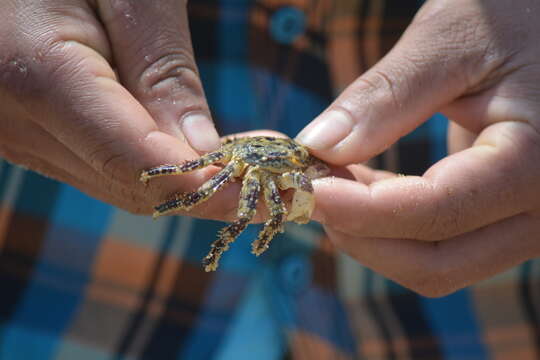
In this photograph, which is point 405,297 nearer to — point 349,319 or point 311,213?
point 349,319

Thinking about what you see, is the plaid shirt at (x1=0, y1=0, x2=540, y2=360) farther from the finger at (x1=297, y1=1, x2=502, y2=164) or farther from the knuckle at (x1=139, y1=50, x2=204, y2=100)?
the knuckle at (x1=139, y1=50, x2=204, y2=100)

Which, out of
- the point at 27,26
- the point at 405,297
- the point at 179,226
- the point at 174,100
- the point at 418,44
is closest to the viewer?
the point at 27,26

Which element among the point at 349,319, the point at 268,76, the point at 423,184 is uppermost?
the point at 268,76

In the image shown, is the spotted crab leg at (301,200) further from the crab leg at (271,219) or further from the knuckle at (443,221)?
the knuckle at (443,221)

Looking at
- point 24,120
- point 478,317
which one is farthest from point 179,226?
point 478,317

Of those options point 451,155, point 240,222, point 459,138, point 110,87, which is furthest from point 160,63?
point 459,138
